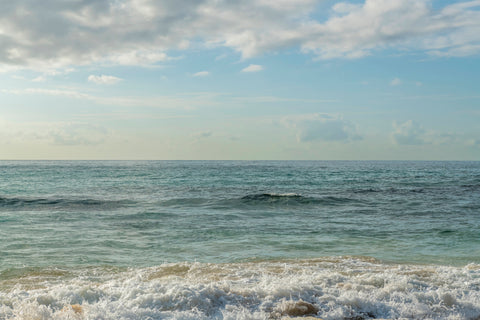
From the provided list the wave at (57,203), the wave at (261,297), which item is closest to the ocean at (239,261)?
the wave at (261,297)

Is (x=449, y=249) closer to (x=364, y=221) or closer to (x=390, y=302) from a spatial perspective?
(x=364, y=221)

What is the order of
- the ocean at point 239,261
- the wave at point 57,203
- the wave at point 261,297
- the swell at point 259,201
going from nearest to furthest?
1. the wave at point 261,297
2. the ocean at point 239,261
3. the wave at point 57,203
4. the swell at point 259,201

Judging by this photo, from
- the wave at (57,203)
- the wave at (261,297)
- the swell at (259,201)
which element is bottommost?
the wave at (57,203)

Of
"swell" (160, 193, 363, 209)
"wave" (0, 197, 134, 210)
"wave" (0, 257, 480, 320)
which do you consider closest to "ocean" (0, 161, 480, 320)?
"wave" (0, 257, 480, 320)

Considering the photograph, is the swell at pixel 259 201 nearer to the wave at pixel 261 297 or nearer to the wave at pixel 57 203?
the wave at pixel 57 203

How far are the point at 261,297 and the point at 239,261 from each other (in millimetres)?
3411

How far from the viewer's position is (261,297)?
631cm

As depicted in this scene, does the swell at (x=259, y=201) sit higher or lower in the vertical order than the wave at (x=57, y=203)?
higher

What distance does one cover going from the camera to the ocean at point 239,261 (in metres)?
6.00

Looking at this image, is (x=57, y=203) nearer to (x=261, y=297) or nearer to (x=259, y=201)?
(x=259, y=201)

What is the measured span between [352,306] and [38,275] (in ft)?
21.5

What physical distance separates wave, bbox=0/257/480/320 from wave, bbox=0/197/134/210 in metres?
13.2

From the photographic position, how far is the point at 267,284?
7.00 meters

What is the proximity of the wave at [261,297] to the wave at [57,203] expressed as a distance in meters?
13.2
